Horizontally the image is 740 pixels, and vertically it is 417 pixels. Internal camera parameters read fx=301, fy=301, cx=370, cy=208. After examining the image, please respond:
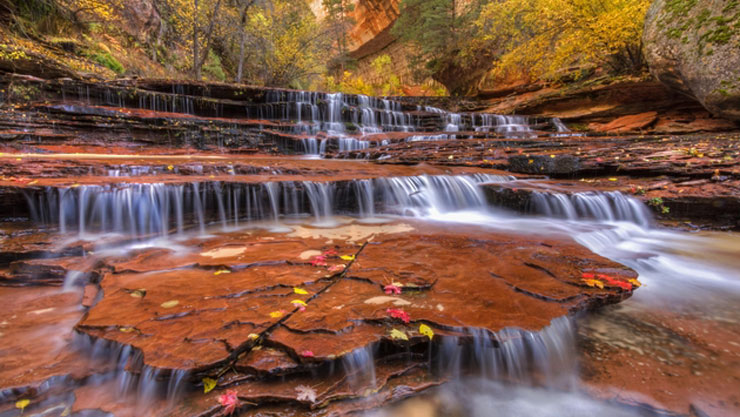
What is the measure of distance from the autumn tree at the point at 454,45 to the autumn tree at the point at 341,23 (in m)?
13.1

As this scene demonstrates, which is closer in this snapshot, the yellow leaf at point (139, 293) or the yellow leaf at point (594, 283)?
the yellow leaf at point (139, 293)

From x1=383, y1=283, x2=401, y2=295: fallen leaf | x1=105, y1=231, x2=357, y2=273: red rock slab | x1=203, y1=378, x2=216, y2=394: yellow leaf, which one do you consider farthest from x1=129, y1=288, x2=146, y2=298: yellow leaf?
x1=383, y1=283, x2=401, y2=295: fallen leaf

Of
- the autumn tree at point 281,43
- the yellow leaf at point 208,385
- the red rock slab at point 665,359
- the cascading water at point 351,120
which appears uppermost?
the autumn tree at point 281,43

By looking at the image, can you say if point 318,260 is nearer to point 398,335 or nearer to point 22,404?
point 398,335

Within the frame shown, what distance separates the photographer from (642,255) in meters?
3.82

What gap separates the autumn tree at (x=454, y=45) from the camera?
20062 millimetres

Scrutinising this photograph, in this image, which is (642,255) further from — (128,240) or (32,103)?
(32,103)

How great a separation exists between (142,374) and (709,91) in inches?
477

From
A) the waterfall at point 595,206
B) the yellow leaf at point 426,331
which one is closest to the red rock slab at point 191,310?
the yellow leaf at point 426,331

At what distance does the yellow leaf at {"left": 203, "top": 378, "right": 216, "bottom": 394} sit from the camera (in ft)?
4.94

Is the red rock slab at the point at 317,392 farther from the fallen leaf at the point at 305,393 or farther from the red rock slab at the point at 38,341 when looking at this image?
the red rock slab at the point at 38,341

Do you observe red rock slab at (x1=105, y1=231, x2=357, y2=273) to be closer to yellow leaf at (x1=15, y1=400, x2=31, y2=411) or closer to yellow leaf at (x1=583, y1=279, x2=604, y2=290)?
yellow leaf at (x1=15, y1=400, x2=31, y2=411)

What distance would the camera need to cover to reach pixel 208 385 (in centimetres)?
152

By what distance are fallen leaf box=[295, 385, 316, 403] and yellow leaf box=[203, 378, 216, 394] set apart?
1.36 feet
